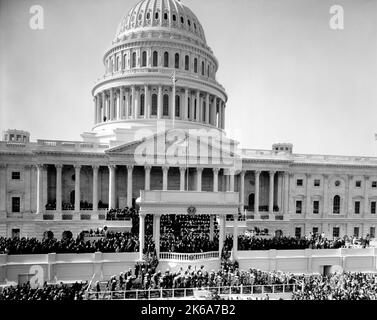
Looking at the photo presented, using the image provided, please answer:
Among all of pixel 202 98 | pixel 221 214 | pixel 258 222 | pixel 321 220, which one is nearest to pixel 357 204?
pixel 321 220

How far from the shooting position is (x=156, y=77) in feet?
150

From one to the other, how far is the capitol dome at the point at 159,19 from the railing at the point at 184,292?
139 ft

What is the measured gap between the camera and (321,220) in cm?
4184

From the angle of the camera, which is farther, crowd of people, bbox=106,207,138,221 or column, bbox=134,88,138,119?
column, bbox=134,88,138,119

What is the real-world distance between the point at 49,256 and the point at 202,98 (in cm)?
3524

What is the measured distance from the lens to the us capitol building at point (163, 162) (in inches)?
1404

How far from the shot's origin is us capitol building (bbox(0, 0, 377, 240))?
3566 cm

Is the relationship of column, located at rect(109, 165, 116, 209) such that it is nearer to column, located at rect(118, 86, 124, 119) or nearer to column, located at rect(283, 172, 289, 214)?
column, located at rect(118, 86, 124, 119)

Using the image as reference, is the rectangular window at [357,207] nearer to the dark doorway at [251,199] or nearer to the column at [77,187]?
A: the dark doorway at [251,199]

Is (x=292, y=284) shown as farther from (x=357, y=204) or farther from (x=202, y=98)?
(x=202, y=98)

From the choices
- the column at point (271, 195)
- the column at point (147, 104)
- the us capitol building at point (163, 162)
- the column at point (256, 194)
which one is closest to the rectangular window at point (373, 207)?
the us capitol building at point (163, 162)

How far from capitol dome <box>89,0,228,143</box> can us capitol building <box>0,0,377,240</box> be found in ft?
0.54

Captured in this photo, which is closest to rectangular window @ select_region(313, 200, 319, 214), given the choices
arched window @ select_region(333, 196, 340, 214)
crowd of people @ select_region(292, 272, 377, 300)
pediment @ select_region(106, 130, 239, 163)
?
arched window @ select_region(333, 196, 340, 214)

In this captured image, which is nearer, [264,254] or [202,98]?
[264,254]
